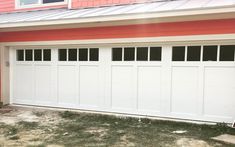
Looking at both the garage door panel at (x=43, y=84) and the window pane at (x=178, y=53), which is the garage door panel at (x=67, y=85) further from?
the window pane at (x=178, y=53)

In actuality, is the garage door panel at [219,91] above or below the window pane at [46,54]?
below

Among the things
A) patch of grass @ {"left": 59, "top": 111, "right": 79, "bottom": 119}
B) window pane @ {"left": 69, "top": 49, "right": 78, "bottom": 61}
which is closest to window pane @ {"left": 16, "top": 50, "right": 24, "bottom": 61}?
window pane @ {"left": 69, "top": 49, "right": 78, "bottom": 61}

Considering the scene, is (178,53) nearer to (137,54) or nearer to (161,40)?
(161,40)

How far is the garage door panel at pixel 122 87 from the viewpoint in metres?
7.31

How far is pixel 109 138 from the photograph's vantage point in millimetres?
5434

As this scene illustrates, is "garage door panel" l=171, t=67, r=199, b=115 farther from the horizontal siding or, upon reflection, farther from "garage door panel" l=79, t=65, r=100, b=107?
the horizontal siding

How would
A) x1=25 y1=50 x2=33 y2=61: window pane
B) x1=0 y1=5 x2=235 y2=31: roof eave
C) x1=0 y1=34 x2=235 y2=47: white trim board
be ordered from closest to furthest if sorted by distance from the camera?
x1=0 y1=5 x2=235 y2=31: roof eave → x1=0 y1=34 x2=235 y2=47: white trim board → x1=25 y1=50 x2=33 y2=61: window pane

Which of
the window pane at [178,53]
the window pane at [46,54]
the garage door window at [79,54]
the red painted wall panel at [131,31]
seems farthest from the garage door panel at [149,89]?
the window pane at [46,54]

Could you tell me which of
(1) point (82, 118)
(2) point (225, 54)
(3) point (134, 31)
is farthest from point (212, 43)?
(1) point (82, 118)

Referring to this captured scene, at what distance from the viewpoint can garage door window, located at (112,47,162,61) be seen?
6.98 meters

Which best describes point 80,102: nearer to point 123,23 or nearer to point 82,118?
point 82,118

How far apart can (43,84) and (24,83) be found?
735 millimetres

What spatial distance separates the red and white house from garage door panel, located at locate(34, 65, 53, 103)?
29 mm

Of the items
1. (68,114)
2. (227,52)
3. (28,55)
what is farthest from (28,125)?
(227,52)
